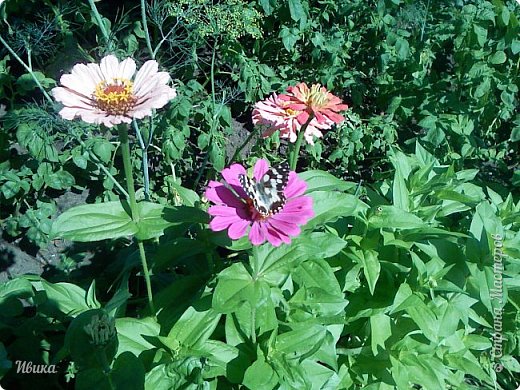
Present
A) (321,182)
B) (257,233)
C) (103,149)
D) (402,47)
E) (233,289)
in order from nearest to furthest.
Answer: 1. (257,233)
2. (233,289)
3. (321,182)
4. (103,149)
5. (402,47)

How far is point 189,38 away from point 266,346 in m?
1.21

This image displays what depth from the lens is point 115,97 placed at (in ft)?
3.93

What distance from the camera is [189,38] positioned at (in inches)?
87.8

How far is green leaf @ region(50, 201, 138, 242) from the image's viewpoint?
1259 millimetres

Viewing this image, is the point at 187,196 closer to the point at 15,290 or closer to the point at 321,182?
the point at 321,182

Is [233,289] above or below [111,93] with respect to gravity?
below

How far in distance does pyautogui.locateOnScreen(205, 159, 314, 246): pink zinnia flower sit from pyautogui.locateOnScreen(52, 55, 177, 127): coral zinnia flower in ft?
0.63

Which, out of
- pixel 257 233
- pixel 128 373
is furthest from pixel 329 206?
pixel 128 373

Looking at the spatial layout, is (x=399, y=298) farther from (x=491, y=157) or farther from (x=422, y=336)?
(x=491, y=157)

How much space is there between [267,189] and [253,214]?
0.21 ft

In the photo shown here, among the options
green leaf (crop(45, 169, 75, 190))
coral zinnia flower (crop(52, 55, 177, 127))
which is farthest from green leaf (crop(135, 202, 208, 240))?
green leaf (crop(45, 169, 75, 190))

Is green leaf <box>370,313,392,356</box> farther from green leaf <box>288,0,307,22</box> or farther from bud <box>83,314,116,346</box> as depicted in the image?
green leaf <box>288,0,307,22</box>

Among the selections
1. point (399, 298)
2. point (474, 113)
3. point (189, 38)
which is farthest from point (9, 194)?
point (474, 113)

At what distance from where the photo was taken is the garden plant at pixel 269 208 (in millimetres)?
1292
